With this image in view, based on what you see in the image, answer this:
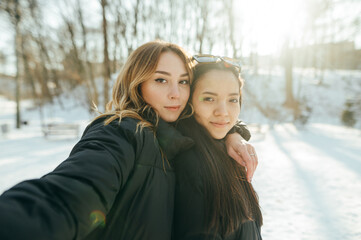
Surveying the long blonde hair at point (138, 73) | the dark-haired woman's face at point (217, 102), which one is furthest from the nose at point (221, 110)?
the long blonde hair at point (138, 73)

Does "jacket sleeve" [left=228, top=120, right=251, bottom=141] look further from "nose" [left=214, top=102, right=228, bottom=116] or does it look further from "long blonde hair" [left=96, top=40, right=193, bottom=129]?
"long blonde hair" [left=96, top=40, right=193, bottom=129]

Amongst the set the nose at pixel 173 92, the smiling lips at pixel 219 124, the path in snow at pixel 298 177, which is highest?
the nose at pixel 173 92

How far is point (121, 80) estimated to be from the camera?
171cm

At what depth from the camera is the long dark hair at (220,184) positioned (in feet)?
4.55

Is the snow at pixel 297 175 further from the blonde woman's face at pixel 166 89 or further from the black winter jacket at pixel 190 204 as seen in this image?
the blonde woman's face at pixel 166 89

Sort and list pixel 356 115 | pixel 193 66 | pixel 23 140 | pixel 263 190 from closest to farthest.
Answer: pixel 193 66
pixel 263 190
pixel 23 140
pixel 356 115

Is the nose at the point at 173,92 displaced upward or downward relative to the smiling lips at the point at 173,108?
upward

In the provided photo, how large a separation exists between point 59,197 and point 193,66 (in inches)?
54.8

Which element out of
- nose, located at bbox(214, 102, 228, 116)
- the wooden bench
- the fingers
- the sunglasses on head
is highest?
the sunglasses on head

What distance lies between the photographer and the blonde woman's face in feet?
5.36

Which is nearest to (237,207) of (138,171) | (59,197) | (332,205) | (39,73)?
(138,171)

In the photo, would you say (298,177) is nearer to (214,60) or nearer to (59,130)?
(214,60)

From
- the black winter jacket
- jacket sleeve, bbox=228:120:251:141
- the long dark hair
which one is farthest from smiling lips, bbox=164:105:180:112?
jacket sleeve, bbox=228:120:251:141

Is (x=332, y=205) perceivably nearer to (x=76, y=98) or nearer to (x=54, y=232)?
(x=54, y=232)
